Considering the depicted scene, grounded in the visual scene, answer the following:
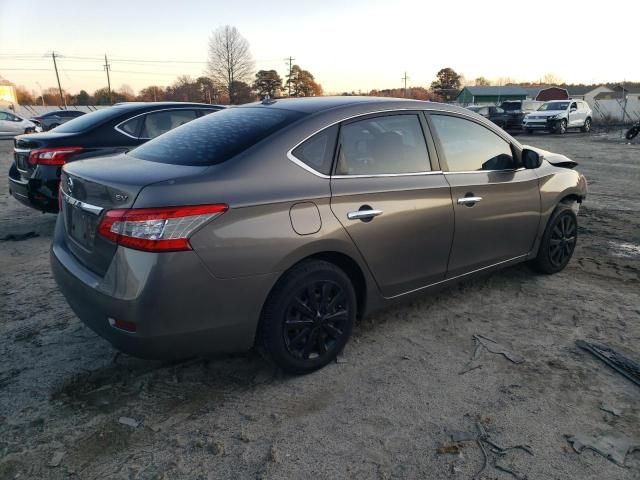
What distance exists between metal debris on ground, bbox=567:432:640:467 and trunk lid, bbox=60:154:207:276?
2.36 metres

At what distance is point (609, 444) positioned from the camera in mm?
2357

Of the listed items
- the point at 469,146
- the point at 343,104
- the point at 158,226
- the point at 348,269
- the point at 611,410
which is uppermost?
the point at 343,104

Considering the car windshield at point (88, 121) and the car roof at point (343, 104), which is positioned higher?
the car roof at point (343, 104)

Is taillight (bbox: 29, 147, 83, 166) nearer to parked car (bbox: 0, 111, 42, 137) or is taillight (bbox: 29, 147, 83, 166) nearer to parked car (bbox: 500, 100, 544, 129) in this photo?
parked car (bbox: 0, 111, 42, 137)

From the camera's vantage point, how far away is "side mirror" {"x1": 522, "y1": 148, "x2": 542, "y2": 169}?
12.9 ft

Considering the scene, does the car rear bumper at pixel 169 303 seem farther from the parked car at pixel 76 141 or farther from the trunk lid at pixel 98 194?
the parked car at pixel 76 141

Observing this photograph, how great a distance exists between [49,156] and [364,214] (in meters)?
4.16

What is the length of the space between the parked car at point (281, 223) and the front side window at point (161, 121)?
2.99 meters

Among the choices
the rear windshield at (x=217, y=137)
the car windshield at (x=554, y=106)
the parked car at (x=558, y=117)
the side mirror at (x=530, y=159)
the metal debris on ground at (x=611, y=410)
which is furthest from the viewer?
the car windshield at (x=554, y=106)

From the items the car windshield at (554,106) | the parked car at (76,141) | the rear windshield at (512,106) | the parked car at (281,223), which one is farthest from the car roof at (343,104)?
the rear windshield at (512,106)

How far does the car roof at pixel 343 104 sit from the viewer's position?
3.12 m

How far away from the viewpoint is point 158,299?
2289 mm

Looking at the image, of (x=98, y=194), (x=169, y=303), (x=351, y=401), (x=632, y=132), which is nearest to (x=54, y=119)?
(x=98, y=194)

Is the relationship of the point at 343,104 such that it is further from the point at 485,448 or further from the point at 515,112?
the point at 515,112
